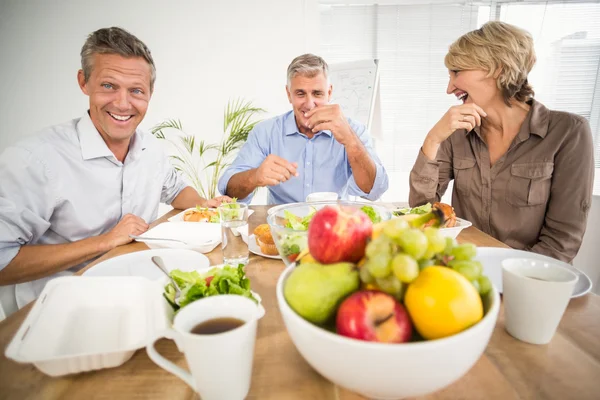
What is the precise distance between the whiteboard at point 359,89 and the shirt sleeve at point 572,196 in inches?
79.0

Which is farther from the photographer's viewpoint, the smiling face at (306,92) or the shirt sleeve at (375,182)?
the smiling face at (306,92)

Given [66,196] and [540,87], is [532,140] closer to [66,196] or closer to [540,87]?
[66,196]

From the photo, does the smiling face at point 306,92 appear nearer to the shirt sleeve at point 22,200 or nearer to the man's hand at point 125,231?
the man's hand at point 125,231

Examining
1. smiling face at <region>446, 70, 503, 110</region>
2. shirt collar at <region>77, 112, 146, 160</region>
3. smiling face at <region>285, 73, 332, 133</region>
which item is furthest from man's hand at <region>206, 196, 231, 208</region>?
smiling face at <region>446, 70, 503, 110</region>

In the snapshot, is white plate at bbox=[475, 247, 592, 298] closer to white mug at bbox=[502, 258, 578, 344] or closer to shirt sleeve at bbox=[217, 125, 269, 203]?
white mug at bbox=[502, 258, 578, 344]

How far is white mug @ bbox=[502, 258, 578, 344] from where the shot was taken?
0.50 m

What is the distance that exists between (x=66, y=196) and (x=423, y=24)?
3.73m

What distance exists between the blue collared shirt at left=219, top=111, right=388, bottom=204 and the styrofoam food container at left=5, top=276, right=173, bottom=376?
1397 mm

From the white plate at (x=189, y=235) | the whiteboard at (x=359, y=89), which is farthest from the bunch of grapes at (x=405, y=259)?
the whiteboard at (x=359, y=89)

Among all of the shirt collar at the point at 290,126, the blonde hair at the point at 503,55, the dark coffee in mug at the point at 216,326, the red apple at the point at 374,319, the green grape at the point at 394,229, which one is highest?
the blonde hair at the point at 503,55

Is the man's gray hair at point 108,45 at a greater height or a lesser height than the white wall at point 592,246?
greater

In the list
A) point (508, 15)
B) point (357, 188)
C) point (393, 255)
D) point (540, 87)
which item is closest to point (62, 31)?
point (357, 188)

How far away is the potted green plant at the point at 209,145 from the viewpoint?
3.50 metres

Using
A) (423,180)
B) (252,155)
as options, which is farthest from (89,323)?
(252,155)
